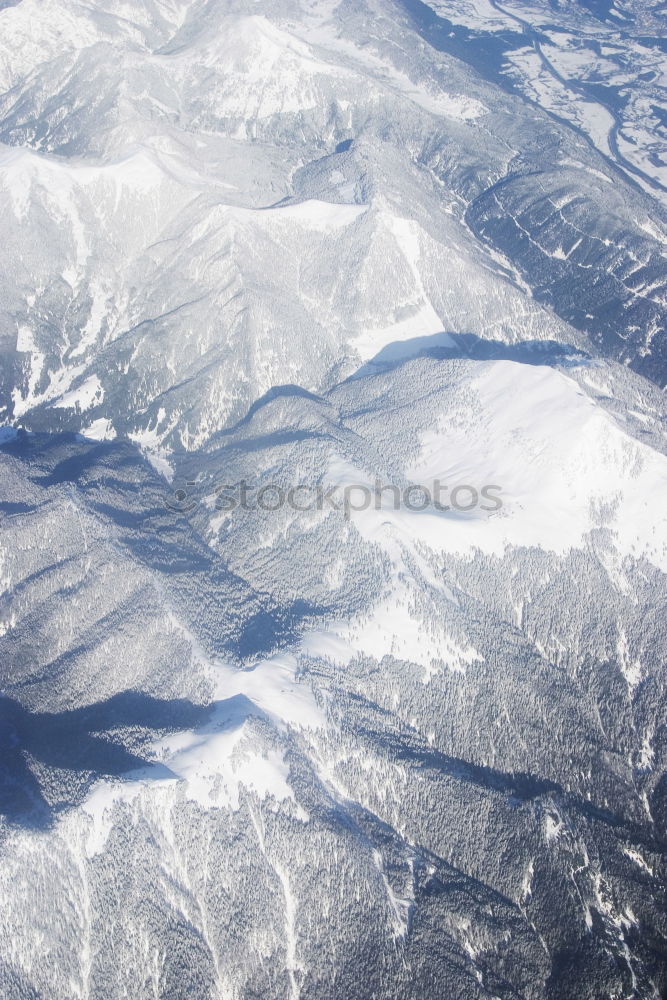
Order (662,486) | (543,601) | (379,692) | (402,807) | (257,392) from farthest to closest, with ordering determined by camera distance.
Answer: (257,392) → (662,486) → (543,601) → (379,692) → (402,807)

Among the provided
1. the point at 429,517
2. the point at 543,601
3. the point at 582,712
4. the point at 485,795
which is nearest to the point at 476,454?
the point at 429,517

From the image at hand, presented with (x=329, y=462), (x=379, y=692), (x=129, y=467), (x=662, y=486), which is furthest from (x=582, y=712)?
(x=129, y=467)

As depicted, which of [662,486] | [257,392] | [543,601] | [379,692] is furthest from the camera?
[257,392]

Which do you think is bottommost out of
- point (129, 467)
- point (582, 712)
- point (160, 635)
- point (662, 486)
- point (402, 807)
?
point (129, 467)

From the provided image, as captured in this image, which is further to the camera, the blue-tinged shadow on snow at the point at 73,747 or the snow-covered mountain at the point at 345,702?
the blue-tinged shadow on snow at the point at 73,747

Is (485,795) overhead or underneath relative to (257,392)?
overhead

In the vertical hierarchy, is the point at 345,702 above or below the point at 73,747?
above

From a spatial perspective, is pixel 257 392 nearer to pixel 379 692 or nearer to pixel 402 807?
pixel 379 692

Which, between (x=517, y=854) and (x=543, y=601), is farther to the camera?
(x=543, y=601)

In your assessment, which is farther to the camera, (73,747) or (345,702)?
(345,702)

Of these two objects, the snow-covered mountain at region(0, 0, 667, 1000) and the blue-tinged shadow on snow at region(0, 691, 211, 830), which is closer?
the snow-covered mountain at region(0, 0, 667, 1000)
